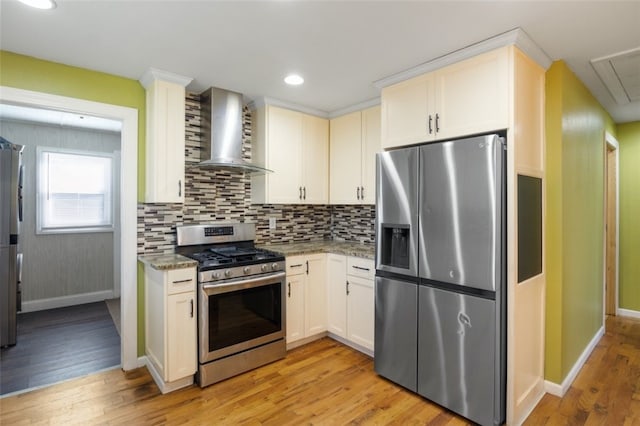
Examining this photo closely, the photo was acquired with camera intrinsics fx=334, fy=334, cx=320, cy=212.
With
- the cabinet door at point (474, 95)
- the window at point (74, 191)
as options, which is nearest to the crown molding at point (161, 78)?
the cabinet door at point (474, 95)

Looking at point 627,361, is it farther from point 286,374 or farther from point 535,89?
point 286,374

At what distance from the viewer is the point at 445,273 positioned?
2.17 meters

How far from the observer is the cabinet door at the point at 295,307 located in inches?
121

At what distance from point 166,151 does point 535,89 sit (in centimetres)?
276

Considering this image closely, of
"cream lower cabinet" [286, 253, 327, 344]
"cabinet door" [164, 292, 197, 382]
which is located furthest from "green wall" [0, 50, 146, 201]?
"cream lower cabinet" [286, 253, 327, 344]

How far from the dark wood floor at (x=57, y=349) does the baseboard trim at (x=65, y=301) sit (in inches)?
4.2

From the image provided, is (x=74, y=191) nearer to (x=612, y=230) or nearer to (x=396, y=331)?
(x=396, y=331)

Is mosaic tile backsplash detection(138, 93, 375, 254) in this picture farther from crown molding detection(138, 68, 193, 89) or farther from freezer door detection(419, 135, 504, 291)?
freezer door detection(419, 135, 504, 291)

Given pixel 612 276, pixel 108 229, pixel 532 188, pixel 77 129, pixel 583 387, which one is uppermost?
pixel 77 129

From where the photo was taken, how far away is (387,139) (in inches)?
105

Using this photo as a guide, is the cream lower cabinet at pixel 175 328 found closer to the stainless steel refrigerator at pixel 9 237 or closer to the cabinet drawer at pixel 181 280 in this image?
the cabinet drawer at pixel 181 280

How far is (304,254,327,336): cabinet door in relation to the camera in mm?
3211

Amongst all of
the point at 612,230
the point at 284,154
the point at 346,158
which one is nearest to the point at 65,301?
the point at 284,154

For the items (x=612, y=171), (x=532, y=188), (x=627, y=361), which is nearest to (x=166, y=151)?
(x=532, y=188)
